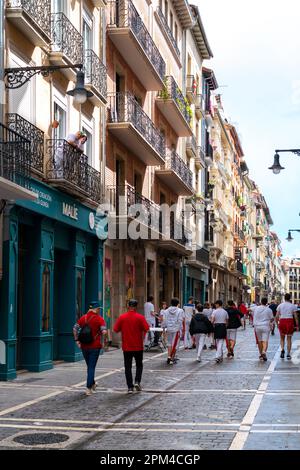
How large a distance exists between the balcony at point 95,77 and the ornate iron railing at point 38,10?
11.0 ft

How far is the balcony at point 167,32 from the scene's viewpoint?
111ft

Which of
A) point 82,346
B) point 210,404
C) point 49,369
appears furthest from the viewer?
point 49,369

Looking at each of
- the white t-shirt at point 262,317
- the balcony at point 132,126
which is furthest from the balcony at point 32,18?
the white t-shirt at point 262,317

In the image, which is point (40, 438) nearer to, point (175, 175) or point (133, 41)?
point (133, 41)

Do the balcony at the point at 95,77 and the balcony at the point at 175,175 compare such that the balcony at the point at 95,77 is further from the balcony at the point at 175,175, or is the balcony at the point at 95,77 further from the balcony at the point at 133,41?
the balcony at the point at 175,175

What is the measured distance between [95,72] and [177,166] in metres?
14.3

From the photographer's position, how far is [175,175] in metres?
34.8

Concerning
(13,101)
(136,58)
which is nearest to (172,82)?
(136,58)

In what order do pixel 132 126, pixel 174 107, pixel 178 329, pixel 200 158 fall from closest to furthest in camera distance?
pixel 178 329
pixel 132 126
pixel 174 107
pixel 200 158

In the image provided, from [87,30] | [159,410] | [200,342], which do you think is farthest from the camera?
[87,30]

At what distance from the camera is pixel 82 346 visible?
44.9 ft

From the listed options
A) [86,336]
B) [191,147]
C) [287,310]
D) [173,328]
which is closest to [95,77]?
[173,328]

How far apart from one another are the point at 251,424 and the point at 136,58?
1957cm

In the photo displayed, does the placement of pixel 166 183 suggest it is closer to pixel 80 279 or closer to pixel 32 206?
pixel 80 279
